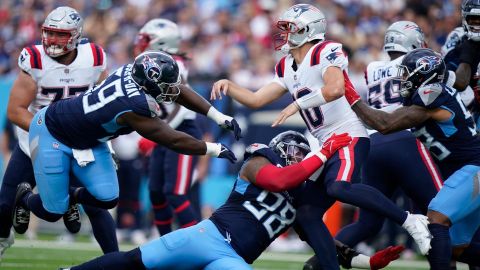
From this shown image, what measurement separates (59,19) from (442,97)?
2.90 m

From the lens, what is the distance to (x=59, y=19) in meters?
7.34

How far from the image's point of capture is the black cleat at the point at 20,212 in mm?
7102

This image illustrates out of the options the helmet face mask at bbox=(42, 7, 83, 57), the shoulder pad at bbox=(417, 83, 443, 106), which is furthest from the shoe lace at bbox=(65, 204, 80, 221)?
the shoulder pad at bbox=(417, 83, 443, 106)

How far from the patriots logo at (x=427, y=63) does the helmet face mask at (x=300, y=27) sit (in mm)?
762

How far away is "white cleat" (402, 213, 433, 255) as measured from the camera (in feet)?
20.4

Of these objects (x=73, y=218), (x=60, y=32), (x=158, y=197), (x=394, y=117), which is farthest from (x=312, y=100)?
(x=158, y=197)

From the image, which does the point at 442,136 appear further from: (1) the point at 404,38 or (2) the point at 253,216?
(2) the point at 253,216

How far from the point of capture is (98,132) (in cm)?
653

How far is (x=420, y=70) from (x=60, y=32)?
2.69 m

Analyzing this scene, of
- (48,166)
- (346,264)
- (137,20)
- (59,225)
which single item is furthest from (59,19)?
(137,20)

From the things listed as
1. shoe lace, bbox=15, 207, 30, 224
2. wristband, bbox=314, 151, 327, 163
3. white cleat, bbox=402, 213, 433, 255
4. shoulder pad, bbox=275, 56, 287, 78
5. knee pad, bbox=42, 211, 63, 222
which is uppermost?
shoulder pad, bbox=275, 56, 287, 78

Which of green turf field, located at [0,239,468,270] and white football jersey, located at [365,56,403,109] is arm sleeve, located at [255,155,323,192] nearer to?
white football jersey, located at [365,56,403,109]

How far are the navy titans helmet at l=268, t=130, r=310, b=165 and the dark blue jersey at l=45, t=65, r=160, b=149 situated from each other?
0.83 meters

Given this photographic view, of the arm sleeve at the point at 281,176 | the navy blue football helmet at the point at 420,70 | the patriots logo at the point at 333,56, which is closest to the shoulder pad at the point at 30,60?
the patriots logo at the point at 333,56
